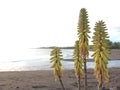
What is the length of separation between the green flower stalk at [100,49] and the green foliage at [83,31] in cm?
319

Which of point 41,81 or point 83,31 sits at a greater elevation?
point 83,31

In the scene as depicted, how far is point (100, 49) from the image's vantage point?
2962 centimetres

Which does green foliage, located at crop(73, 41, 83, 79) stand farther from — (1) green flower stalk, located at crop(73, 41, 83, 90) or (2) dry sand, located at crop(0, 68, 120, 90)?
(2) dry sand, located at crop(0, 68, 120, 90)

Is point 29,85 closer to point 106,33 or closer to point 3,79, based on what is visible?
point 3,79

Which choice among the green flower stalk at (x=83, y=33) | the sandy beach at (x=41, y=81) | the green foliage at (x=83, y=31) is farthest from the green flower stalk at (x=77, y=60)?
the sandy beach at (x=41, y=81)

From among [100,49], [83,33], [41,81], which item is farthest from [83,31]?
[41,81]

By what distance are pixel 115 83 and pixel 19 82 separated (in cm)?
1584

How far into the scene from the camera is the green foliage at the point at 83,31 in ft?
106

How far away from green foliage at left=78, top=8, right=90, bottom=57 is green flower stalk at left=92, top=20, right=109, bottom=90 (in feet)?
10.5

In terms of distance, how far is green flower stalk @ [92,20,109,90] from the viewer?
29094mm

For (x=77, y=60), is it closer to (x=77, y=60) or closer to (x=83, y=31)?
(x=77, y=60)

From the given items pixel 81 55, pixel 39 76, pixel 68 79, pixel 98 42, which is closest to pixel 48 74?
pixel 39 76

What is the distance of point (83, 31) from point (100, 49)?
12.4ft

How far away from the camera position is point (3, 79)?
71.1m
